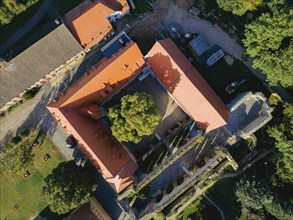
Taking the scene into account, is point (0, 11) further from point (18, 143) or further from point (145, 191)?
point (145, 191)

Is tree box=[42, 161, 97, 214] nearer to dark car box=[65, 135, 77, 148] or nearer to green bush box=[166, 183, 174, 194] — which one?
dark car box=[65, 135, 77, 148]

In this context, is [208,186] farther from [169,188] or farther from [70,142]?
[70,142]

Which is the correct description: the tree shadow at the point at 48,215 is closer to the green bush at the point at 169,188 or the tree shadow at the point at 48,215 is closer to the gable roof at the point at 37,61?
the green bush at the point at 169,188

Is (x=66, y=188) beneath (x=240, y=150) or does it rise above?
above

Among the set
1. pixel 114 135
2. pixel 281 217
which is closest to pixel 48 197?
pixel 114 135

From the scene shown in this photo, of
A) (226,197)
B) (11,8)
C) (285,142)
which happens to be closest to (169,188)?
(226,197)

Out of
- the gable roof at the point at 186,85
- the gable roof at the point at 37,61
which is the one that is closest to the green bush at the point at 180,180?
the gable roof at the point at 186,85
